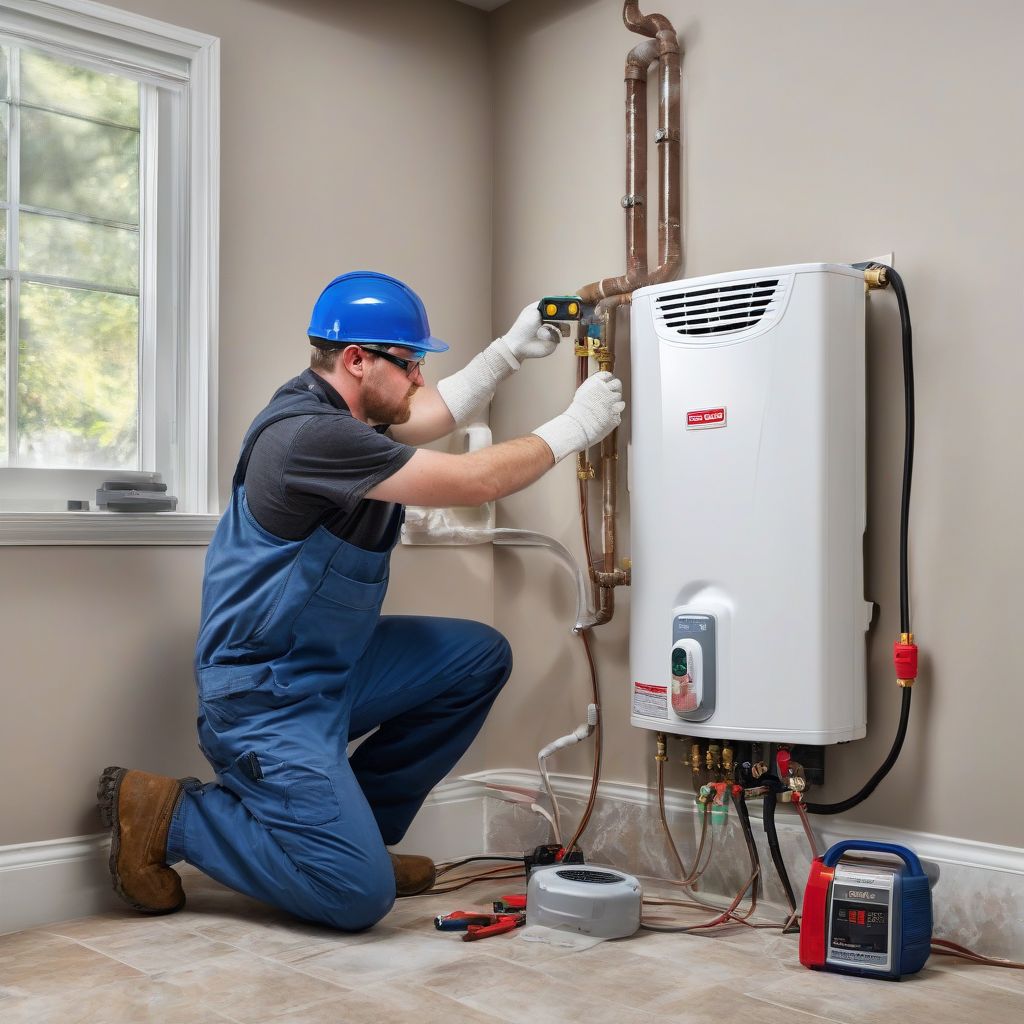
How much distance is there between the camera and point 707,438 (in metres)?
2.26

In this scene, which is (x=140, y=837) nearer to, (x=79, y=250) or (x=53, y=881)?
(x=53, y=881)

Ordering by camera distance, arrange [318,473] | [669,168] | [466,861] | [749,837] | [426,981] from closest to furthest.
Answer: [426,981] → [318,473] → [749,837] → [669,168] → [466,861]

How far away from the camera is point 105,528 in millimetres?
2369

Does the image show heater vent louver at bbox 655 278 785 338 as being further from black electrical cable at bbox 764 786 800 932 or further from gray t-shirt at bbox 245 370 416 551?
black electrical cable at bbox 764 786 800 932

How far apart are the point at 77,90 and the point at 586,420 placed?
1311 millimetres

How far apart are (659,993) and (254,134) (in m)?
2.02

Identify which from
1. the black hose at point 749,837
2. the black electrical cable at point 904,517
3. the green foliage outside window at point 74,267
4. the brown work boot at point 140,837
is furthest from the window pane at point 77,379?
the black electrical cable at point 904,517

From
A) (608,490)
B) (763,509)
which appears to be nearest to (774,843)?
(763,509)

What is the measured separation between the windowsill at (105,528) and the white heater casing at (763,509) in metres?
1.00

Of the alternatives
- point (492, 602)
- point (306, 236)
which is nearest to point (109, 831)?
point (492, 602)

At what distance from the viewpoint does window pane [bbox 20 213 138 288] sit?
2.43 m

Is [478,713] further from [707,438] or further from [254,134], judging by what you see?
[254,134]

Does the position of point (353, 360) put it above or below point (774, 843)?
above

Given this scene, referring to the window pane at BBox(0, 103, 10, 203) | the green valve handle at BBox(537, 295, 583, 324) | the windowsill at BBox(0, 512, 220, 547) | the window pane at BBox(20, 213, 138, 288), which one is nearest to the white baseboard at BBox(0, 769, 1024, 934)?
the windowsill at BBox(0, 512, 220, 547)
